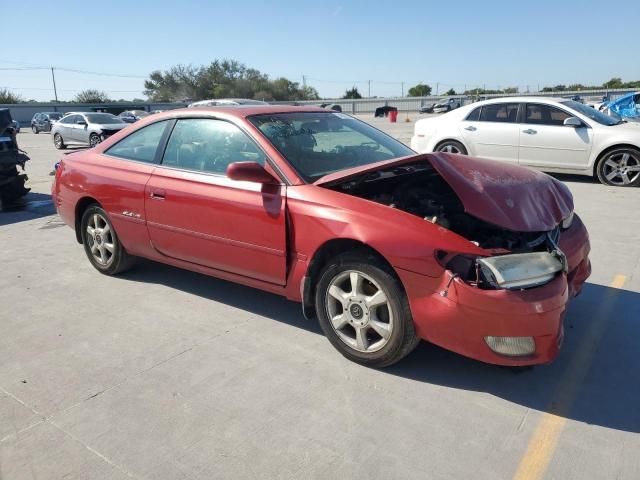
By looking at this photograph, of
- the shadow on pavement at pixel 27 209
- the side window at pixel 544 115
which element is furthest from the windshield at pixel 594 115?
the shadow on pavement at pixel 27 209

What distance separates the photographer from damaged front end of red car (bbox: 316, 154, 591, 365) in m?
2.69

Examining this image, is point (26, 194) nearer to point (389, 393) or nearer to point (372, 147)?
point (372, 147)

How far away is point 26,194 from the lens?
9344 mm

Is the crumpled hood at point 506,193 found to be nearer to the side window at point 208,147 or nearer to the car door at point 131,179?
the side window at point 208,147

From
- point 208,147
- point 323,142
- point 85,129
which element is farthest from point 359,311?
point 85,129

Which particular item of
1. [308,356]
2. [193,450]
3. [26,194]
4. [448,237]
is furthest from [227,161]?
[26,194]

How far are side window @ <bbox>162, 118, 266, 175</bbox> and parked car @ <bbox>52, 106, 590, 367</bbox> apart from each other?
1 cm

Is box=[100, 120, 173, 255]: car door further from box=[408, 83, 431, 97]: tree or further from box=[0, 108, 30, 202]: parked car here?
box=[408, 83, 431, 97]: tree

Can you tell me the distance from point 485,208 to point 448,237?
12.0 inches

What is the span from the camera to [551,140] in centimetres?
914

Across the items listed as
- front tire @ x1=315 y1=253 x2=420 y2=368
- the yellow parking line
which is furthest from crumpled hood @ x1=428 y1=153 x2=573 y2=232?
the yellow parking line

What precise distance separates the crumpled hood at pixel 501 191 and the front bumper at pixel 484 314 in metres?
0.39

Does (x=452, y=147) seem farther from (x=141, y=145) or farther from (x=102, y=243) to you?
(x=102, y=243)

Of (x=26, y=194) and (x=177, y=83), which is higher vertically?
(x=177, y=83)
